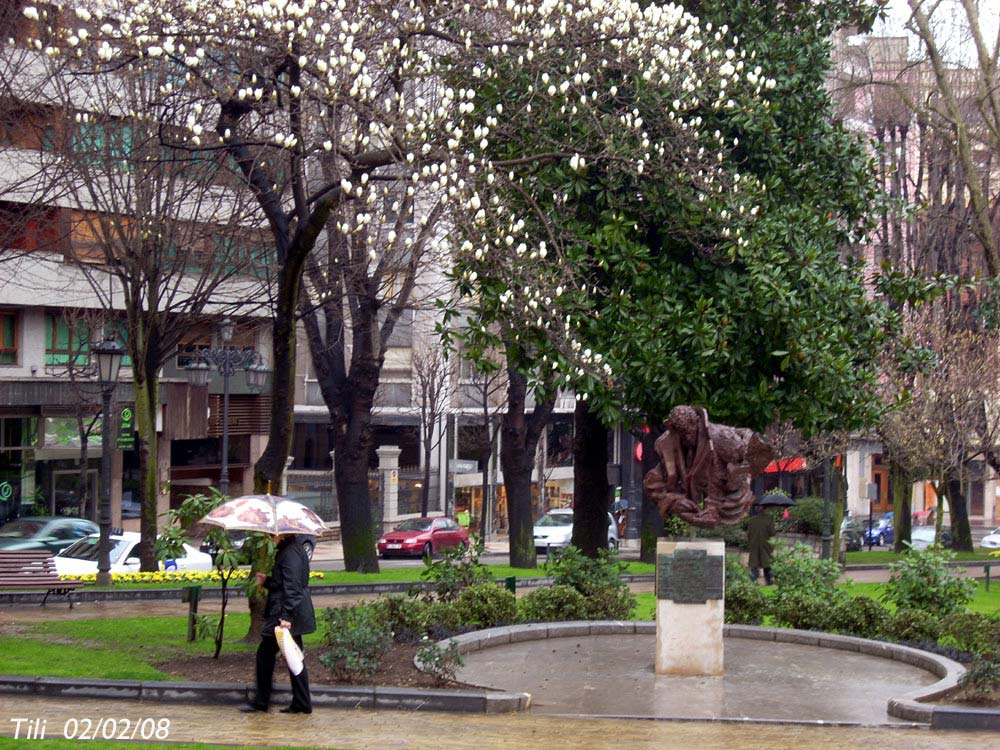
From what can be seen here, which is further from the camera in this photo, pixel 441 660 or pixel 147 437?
pixel 147 437

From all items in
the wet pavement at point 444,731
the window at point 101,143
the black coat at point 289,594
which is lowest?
the wet pavement at point 444,731

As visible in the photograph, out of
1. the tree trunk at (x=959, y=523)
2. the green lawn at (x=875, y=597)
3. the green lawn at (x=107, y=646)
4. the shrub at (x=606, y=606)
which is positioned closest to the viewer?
the green lawn at (x=107, y=646)

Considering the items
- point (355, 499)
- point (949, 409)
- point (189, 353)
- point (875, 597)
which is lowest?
point (875, 597)

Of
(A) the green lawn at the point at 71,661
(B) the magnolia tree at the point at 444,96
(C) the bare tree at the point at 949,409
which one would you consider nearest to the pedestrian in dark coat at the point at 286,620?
(A) the green lawn at the point at 71,661

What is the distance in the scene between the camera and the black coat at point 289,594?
10.8 metres

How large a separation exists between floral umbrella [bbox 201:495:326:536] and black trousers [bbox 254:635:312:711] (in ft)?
2.85

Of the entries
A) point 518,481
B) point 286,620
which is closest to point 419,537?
point 518,481

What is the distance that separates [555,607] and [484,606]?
1.07 metres

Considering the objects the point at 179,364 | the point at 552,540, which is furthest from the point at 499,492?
the point at 179,364

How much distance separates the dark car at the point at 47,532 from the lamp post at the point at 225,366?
3052 millimetres

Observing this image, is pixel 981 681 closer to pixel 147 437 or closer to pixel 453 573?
pixel 453 573

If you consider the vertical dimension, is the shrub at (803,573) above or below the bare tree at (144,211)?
below

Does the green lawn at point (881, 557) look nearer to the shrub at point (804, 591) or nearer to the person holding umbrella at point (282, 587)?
the shrub at point (804, 591)

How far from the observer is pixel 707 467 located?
13.5m
